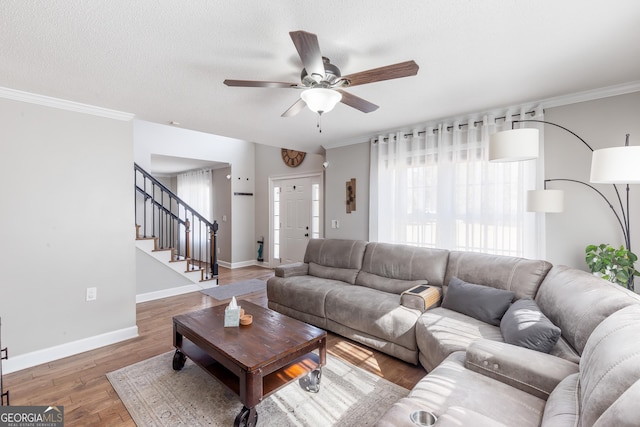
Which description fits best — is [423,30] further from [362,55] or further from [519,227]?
[519,227]

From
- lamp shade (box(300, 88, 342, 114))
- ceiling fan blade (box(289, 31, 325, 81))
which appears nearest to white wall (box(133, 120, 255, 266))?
lamp shade (box(300, 88, 342, 114))

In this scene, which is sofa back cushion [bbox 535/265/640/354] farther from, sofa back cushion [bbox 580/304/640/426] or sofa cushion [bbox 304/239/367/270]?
sofa cushion [bbox 304/239/367/270]

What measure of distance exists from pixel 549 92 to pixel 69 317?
4895 millimetres

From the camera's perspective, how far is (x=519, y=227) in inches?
112

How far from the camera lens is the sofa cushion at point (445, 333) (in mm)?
2064

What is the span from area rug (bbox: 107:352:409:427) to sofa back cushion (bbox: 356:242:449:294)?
1109 mm

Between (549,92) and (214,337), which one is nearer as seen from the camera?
(214,337)

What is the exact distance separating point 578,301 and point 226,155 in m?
6.20

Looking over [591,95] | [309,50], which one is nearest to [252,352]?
[309,50]

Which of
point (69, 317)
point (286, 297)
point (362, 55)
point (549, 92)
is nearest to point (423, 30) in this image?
point (362, 55)

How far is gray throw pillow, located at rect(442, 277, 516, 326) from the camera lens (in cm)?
234

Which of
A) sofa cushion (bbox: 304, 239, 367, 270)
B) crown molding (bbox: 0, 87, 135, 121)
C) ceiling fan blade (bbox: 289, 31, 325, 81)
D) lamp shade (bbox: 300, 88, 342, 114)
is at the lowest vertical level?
sofa cushion (bbox: 304, 239, 367, 270)

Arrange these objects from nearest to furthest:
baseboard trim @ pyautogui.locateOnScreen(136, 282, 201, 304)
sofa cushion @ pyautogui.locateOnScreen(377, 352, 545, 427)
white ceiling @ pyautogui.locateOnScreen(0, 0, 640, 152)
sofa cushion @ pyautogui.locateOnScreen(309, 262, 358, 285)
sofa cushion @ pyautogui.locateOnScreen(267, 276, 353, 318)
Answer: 1. sofa cushion @ pyautogui.locateOnScreen(377, 352, 545, 427)
2. white ceiling @ pyautogui.locateOnScreen(0, 0, 640, 152)
3. sofa cushion @ pyautogui.locateOnScreen(267, 276, 353, 318)
4. sofa cushion @ pyautogui.locateOnScreen(309, 262, 358, 285)
5. baseboard trim @ pyautogui.locateOnScreen(136, 282, 201, 304)

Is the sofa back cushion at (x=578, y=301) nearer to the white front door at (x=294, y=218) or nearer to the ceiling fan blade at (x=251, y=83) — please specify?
the ceiling fan blade at (x=251, y=83)
